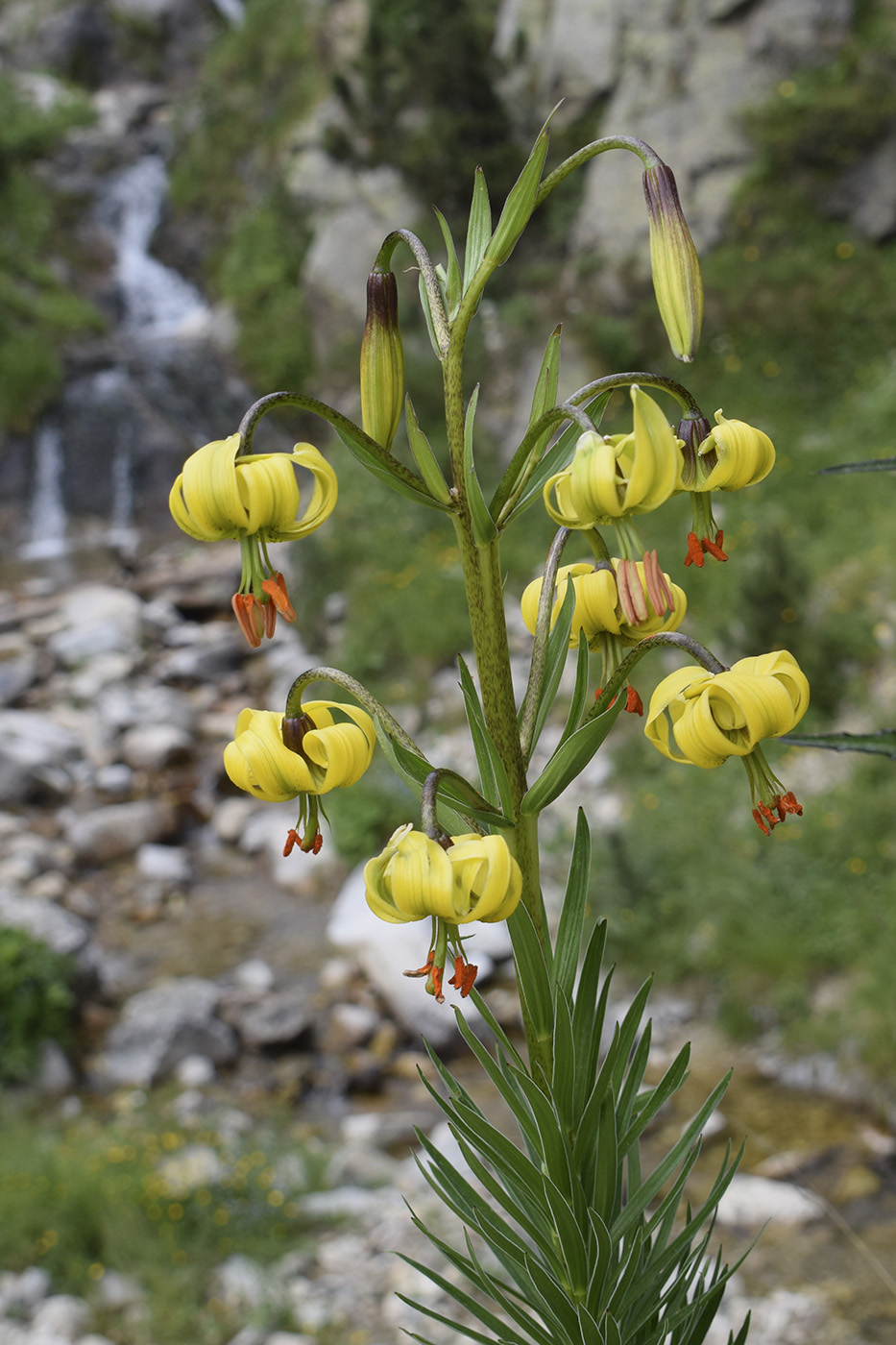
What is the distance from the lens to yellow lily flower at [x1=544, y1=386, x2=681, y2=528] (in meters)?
0.64

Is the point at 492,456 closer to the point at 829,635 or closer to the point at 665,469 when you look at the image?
the point at 829,635

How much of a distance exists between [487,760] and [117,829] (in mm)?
5644

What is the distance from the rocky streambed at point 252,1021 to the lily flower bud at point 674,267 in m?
0.58

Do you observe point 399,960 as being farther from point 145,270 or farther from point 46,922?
point 145,270

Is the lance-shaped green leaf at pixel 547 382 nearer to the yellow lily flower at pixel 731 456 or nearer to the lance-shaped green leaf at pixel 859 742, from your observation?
the yellow lily flower at pixel 731 456

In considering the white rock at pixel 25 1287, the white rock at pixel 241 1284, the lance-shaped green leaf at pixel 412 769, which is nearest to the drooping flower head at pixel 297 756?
the lance-shaped green leaf at pixel 412 769

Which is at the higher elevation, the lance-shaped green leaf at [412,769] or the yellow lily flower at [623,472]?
the yellow lily flower at [623,472]

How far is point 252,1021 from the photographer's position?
4273 millimetres

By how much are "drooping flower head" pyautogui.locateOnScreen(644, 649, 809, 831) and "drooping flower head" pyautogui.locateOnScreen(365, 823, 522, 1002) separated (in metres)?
0.17

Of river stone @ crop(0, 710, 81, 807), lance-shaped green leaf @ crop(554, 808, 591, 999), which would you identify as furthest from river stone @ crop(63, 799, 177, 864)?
lance-shaped green leaf @ crop(554, 808, 591, 999)

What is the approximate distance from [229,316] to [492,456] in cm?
660

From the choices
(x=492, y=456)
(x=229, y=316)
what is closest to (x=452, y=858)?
(x=492, y=456)

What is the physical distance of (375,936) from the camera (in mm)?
4641

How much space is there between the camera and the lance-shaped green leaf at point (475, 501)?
28.5 inches
